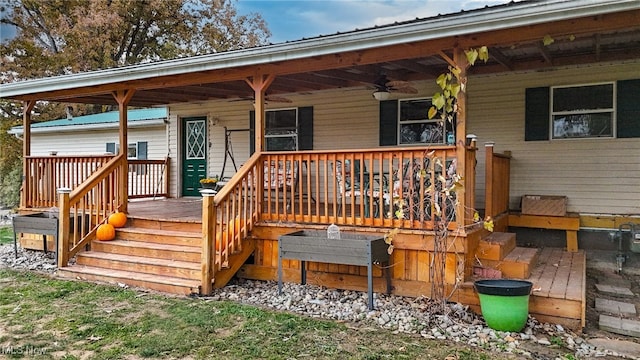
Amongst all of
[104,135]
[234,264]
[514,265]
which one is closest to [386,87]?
[514,265]

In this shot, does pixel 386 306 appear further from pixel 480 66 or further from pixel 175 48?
pixel 175 48

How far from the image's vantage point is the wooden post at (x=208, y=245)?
204 inches

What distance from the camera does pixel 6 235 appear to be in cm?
970

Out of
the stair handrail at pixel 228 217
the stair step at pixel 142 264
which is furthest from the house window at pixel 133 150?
the stair handrail at pixel 228 217

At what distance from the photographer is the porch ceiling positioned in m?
4.30

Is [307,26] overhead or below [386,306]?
overhead


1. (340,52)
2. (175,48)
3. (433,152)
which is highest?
(175,48)

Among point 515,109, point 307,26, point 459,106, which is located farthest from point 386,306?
point 307,26

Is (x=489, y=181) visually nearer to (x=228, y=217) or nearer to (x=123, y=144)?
(x=228, y=217)

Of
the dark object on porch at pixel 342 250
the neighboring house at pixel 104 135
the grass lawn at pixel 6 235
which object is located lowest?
the grass lawn at pixel 6 235

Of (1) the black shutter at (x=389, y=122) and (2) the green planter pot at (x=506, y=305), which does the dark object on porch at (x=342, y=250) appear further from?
(1) the black shutter at (x=389, y=122)

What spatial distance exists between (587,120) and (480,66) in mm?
1578

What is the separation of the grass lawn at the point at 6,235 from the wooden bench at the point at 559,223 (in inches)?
348

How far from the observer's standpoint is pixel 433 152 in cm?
477
